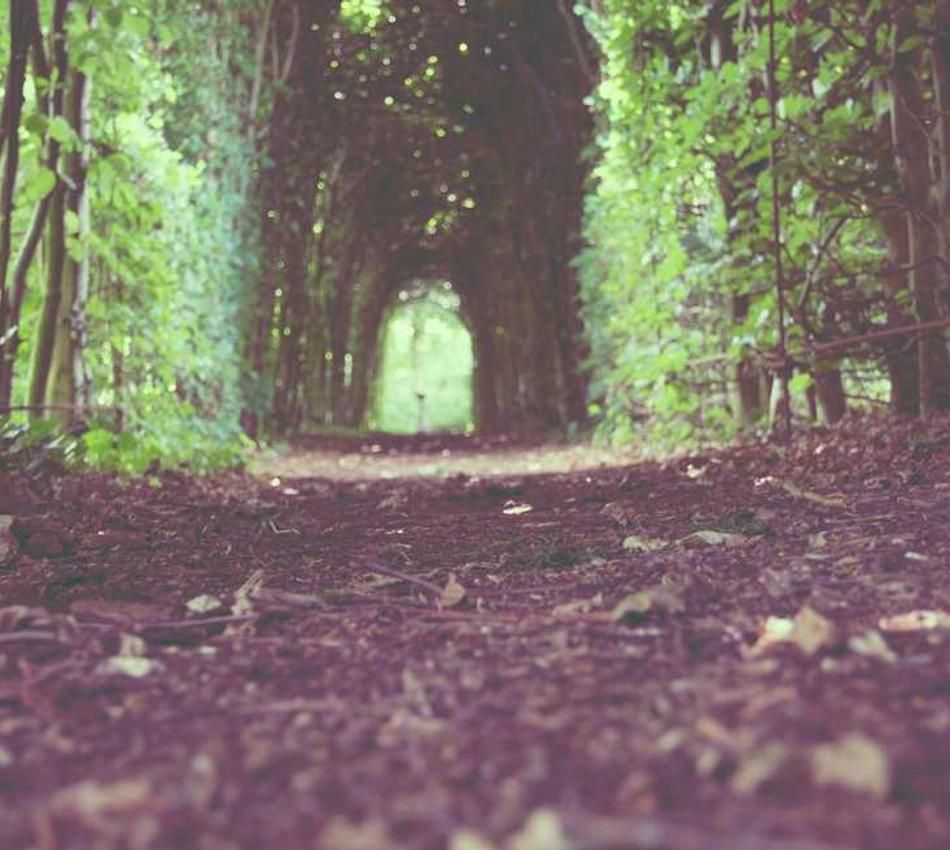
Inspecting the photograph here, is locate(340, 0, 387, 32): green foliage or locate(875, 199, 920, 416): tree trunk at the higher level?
locate(340, 0, 387, 32): green foliage

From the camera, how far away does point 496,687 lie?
1383 millimetres

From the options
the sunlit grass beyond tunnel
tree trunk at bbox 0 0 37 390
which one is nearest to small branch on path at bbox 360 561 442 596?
tree trunk at bbox 0 0 37 390

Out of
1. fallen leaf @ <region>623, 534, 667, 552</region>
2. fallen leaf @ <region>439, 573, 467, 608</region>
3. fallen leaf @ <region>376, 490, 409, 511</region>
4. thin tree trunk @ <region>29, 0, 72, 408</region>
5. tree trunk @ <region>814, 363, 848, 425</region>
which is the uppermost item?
thin tree trunk @ <region>29, 0, 72, 408</region>

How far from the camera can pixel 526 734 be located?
1.15 meters

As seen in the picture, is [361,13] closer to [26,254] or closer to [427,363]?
[26,254]

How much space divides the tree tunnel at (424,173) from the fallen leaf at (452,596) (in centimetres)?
823

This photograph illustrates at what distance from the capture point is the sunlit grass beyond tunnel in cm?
4291

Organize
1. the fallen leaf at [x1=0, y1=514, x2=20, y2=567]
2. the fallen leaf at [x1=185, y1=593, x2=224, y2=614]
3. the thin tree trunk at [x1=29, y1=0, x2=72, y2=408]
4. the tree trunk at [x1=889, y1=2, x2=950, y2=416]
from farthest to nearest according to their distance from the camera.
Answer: the thin tree trunk at [x1=29, y1=0, x2=72, y2=408] → the tree trunk at [x1=889, y1=2, x2=950, y2=416] → the fallen leaf at [x1=0, y1=514, x2=20, y2=567] → the fallen leaf at [x1=185, y1=593, x2=224, y2=614]

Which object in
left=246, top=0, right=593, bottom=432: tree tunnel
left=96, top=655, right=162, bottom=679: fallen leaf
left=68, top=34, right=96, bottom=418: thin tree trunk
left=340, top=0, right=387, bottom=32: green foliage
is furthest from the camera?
left=340, top=0, right=387, bottom=32: green foliage

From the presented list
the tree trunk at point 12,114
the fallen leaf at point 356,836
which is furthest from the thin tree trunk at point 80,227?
the fallen leaf at point 356,836

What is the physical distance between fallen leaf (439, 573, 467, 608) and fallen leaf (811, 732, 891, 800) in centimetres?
123

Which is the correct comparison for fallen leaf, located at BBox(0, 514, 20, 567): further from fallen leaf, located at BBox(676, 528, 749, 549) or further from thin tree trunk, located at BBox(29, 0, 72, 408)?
thin tree trunk, located at BBox(29, 0, 72, 408)

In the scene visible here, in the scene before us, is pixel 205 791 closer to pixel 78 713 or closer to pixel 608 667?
pixel 78 713

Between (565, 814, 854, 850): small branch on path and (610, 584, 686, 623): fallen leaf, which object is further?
(610, 584, 686, 623): fallen leaf
